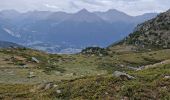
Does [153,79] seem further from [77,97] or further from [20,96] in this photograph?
[20,96]

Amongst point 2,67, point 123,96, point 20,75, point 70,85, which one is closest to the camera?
point 123,96

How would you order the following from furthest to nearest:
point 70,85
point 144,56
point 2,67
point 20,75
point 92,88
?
point 144,56 < point 2,67 < point 20,75 < point 70,85 < point 92,88

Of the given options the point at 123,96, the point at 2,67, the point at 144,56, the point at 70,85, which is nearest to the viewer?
the point at 123,96

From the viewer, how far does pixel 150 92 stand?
29625mm

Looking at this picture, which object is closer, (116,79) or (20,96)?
(116,79)

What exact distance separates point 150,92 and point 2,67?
56276 millimetres

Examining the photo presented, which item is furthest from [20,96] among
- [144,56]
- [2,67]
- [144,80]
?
[144,56]

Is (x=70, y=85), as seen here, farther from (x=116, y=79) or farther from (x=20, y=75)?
(x=20, y=75)

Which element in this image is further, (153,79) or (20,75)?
(20,75)

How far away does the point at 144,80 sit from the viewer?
108ft

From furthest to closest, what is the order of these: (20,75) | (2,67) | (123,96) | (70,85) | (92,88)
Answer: (2,67) < (20,75) < (70,85) < (92,88) < (123,96)

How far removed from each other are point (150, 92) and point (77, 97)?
226 inches

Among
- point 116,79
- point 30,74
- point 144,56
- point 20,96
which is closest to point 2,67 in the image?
point 30,74

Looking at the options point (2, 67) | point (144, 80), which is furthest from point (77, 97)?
point (2, 67)
